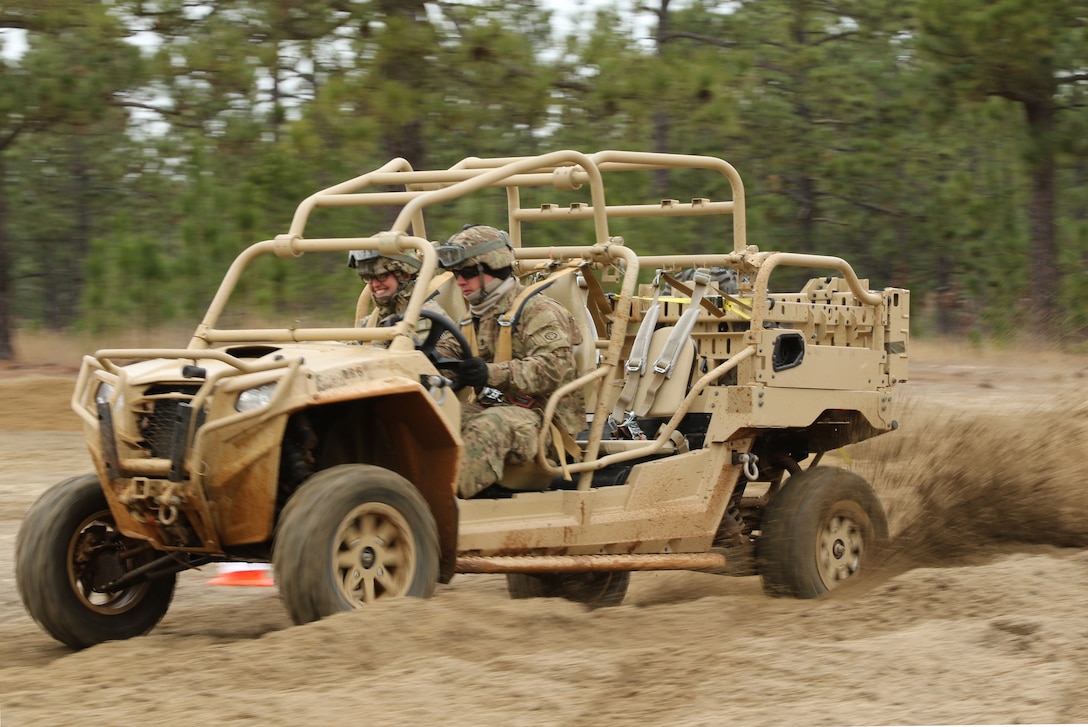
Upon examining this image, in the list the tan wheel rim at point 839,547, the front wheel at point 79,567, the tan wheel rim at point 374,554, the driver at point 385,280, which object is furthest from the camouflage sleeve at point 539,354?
the tan wheel rim at point 839,547

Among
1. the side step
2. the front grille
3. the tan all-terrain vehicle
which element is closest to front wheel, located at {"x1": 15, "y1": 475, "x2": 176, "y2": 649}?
the tan all-terrain vehicle

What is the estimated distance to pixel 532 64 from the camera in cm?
1533

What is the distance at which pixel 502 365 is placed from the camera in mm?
6492

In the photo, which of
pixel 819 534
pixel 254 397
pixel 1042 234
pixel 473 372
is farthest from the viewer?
pixel 1042 234

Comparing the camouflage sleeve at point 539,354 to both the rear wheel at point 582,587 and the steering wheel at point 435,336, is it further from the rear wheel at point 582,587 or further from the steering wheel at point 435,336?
the rear wheel at point 582,587

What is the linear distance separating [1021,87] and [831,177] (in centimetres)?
291

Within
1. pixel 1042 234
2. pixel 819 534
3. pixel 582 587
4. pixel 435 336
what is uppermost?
pixel 1042 234

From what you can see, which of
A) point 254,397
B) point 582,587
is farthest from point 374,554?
point 582,587

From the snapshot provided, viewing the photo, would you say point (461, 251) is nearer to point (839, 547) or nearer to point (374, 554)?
point (374, 554)

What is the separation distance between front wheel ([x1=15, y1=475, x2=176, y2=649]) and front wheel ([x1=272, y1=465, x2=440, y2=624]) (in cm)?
111

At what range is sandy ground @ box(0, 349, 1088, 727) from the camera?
4.51 meters

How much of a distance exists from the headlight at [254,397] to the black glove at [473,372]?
1.04 m

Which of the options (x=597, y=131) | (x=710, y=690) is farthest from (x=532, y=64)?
(x=710, y=690)

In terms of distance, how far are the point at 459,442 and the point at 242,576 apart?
2625 millimetres
